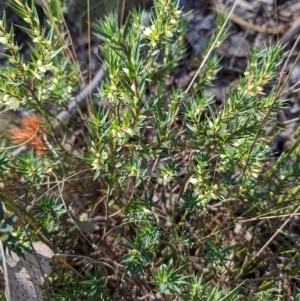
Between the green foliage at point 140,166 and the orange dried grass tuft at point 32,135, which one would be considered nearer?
the green foliage at point 140,166

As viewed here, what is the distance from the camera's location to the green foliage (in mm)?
1104

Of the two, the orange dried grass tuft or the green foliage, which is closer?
the green foliage

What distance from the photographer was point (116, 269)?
145 cm

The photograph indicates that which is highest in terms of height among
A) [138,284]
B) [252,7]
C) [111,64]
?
[111,64]

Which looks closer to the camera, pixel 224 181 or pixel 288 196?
pixel 224 181

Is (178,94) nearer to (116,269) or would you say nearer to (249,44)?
(116,269)

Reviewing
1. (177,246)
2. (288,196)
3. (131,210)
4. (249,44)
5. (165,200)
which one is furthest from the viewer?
(249,44)

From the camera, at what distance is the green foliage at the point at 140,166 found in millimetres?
1104

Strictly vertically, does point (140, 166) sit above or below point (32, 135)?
below

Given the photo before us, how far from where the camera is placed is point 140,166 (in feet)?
4.34

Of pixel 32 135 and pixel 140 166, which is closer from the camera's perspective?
pixel 140 166

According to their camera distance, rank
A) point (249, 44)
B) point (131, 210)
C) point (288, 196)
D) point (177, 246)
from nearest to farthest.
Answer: point (131, 210) → point (177, 246) → point (288, 196) → point (249, 44)

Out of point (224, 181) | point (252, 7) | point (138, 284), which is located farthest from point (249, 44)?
point (138, 284)

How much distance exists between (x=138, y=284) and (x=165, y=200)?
0.34 meters
